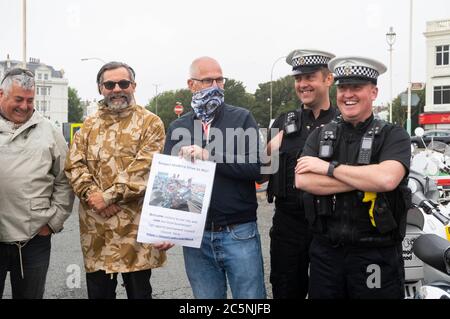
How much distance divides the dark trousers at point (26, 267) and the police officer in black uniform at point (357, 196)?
1763 millimetres

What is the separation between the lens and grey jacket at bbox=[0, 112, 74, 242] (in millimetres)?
3121

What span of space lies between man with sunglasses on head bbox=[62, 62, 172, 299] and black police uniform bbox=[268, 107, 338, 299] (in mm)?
797

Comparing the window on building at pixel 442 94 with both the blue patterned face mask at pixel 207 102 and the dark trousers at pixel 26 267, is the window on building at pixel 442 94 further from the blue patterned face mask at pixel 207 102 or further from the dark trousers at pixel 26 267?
the dark trousers at pixel 26 267

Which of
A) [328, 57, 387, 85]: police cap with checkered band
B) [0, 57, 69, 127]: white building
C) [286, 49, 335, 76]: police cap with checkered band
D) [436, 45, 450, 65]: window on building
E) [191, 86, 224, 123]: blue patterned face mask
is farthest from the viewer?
[0, 57, 69, 127]: white building

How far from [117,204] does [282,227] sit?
1.09 m

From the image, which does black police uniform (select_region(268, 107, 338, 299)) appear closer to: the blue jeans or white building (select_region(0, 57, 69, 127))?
the blue jeans

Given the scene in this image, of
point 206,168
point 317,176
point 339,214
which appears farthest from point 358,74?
point 206,168

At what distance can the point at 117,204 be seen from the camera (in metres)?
3.18

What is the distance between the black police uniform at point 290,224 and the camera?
10.4 feet

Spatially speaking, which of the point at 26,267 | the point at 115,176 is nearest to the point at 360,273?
the point at 115,176

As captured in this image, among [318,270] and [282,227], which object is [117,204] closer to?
[282,227]

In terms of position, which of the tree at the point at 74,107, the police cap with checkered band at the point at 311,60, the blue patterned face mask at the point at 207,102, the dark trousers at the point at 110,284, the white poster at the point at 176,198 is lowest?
the dark trousers at the point at 110,284

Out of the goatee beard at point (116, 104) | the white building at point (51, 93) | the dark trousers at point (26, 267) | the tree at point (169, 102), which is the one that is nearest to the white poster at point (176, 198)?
the goatee beard at point (116, 104)

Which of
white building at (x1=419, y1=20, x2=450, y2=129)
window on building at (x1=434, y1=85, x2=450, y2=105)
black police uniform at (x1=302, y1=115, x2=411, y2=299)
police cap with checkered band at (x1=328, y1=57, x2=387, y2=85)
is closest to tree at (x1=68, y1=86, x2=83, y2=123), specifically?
white building at (x1=419, y1=20, x2=450, y2=129)
